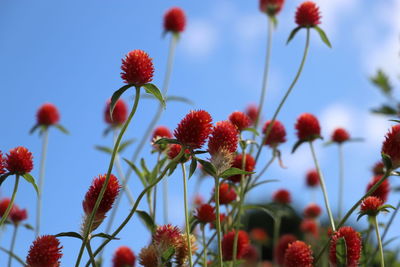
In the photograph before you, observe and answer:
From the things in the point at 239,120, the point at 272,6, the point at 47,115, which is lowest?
the point at 239,120

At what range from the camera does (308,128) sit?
2641 millimetres

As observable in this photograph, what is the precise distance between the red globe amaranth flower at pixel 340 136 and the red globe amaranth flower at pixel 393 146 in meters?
1.48

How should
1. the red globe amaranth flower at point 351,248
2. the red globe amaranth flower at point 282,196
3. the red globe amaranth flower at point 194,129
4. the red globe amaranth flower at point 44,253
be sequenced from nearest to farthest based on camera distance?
the red globe amaranth flower at point 44,253 → the red globe amaranth flower at point 194,129 → the red globe amaranth flower at point 351,248 → the red globe amaranth flower at point 282,196

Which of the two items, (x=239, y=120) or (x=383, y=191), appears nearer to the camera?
(x=239, y=120)

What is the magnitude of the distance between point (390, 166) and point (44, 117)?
254 cm

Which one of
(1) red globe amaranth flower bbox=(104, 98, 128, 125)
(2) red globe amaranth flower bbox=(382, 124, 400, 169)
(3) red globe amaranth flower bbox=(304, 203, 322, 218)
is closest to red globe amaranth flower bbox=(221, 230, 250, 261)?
(2) red globe amaranth flower bbox=(382, 124, 400, 169)

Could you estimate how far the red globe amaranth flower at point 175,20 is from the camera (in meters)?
3.51

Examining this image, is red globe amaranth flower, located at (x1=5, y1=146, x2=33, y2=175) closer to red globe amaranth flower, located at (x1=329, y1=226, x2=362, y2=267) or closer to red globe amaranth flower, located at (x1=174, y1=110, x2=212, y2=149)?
red globe amaranth flower, located at (x1=174, y1=110, x2=212, y2=149)

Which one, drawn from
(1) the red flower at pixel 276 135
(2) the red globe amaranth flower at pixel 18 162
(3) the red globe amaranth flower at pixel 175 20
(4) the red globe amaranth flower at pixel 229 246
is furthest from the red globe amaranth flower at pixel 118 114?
(2) the red globe amaranth flower at pixel 18 162

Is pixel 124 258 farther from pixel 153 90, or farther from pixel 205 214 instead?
pixel 153 90

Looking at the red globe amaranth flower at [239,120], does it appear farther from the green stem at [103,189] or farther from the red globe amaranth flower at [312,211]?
the red globe amaranth flower at [312,211]

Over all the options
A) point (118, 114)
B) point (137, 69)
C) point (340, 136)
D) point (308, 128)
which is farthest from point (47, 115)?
point (137, 69)

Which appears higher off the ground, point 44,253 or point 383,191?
point 383,191

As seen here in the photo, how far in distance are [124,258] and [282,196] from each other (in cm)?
201
